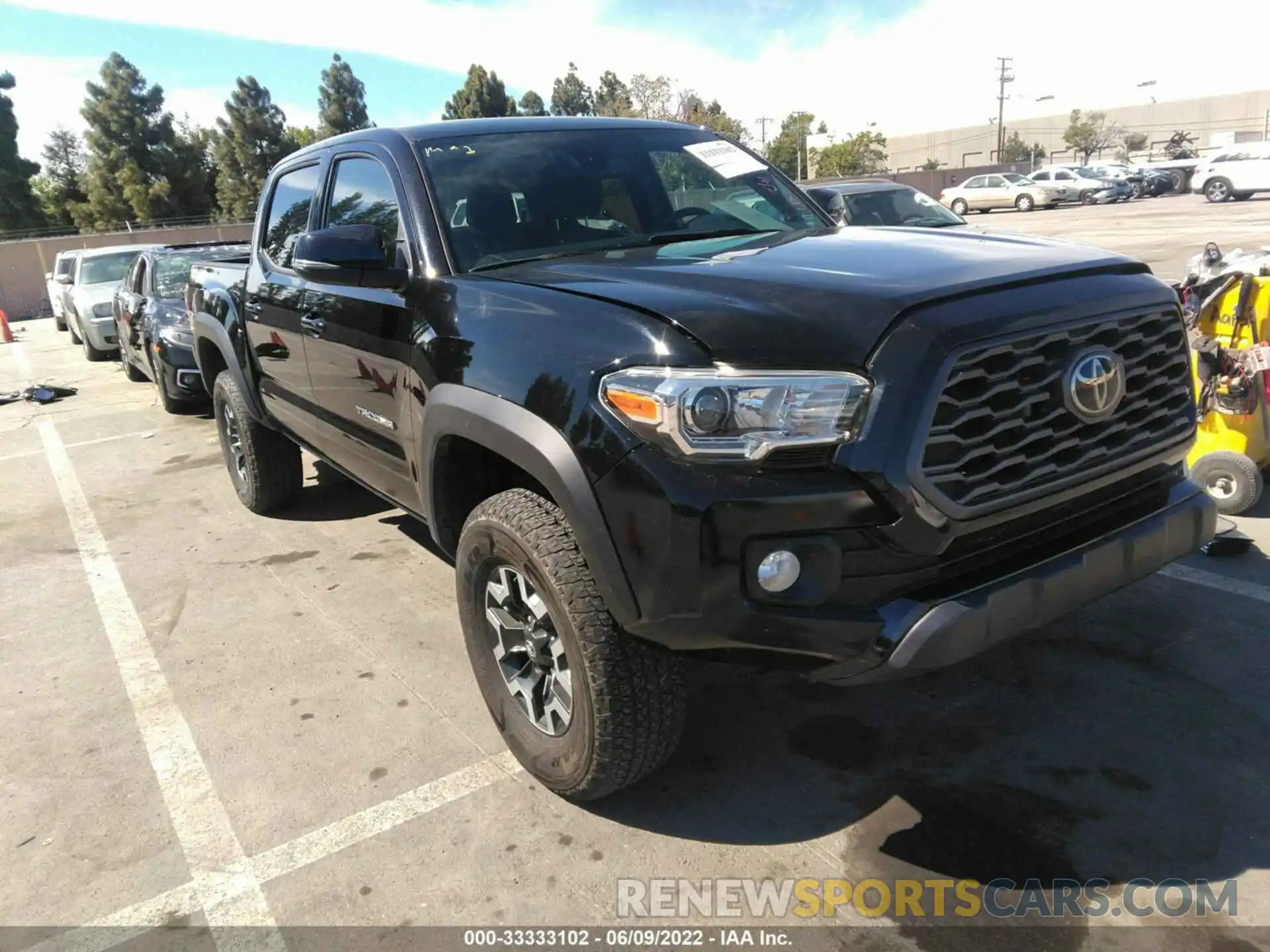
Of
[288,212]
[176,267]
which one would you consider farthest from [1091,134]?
[288,212]

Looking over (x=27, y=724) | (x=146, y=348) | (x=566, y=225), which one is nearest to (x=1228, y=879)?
(x=566, y=225)

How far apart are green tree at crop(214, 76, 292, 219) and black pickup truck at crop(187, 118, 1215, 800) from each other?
2127 inches

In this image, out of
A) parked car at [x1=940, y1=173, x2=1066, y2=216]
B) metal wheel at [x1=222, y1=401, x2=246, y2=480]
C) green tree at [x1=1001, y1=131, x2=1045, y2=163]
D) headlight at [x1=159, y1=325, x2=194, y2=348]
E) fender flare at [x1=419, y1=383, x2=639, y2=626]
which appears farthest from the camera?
green tree at [x1=1001, y1=131, x2=1045, y2=163]

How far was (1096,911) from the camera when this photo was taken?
89.1 inches

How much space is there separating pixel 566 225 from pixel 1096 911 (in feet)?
8.64

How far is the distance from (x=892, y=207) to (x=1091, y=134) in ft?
259

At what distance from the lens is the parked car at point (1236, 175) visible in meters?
29.3

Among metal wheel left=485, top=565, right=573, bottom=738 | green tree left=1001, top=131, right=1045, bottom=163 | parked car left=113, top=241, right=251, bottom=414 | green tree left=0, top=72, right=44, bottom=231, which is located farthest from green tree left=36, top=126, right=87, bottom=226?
green tree left=1001, top=131, right=1045, bottom=163

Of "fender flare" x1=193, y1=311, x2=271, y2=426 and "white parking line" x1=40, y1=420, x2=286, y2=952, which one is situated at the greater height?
"fender flare" x1=193, y1=311, x2=271, y2=426

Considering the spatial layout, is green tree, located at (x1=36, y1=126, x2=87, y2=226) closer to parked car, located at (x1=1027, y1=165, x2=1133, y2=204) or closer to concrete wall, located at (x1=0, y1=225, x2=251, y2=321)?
concrete wall, located at (x1=0, y1=225, x2=251, y2=321)

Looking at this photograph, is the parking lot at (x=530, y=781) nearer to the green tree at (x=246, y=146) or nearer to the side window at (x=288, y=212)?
the side window at (x=288, y=212)

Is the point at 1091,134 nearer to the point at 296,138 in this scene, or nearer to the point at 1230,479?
the point at 296,138

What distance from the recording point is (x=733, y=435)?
7.07 ft

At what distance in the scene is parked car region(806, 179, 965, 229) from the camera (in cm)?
1042
